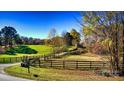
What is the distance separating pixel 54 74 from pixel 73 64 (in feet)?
0.94

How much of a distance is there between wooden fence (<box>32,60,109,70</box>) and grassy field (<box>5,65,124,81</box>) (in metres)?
0.06

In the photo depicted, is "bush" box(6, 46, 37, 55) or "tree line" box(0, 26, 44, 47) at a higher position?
"tree line" box(0, 26, 44, 47)

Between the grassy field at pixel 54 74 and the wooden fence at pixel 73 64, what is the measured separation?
6 cm

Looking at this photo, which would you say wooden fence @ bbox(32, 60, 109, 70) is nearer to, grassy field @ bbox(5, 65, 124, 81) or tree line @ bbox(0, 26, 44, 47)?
grassy field @ bbox(5, 65, 124, 81)

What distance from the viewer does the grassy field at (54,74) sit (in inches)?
309

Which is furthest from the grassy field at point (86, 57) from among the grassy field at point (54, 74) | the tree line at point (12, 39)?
the tree line at point (12, 39)

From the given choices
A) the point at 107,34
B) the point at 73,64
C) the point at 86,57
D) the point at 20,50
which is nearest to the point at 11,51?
the point at 20,50

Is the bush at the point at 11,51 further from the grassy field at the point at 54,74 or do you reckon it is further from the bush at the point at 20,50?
the grassy field at the point at 54,74

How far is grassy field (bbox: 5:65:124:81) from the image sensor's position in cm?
784

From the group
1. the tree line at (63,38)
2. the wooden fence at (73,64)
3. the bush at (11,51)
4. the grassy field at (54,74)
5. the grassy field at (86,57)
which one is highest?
the tree line at (63,38)

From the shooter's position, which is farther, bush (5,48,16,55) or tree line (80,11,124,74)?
bush (5,48,16,55)

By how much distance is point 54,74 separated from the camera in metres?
7.90

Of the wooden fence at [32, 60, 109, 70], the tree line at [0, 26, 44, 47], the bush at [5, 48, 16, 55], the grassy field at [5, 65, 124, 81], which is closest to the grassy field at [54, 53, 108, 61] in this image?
the wooden fence at [32, 60, 109, 70]
